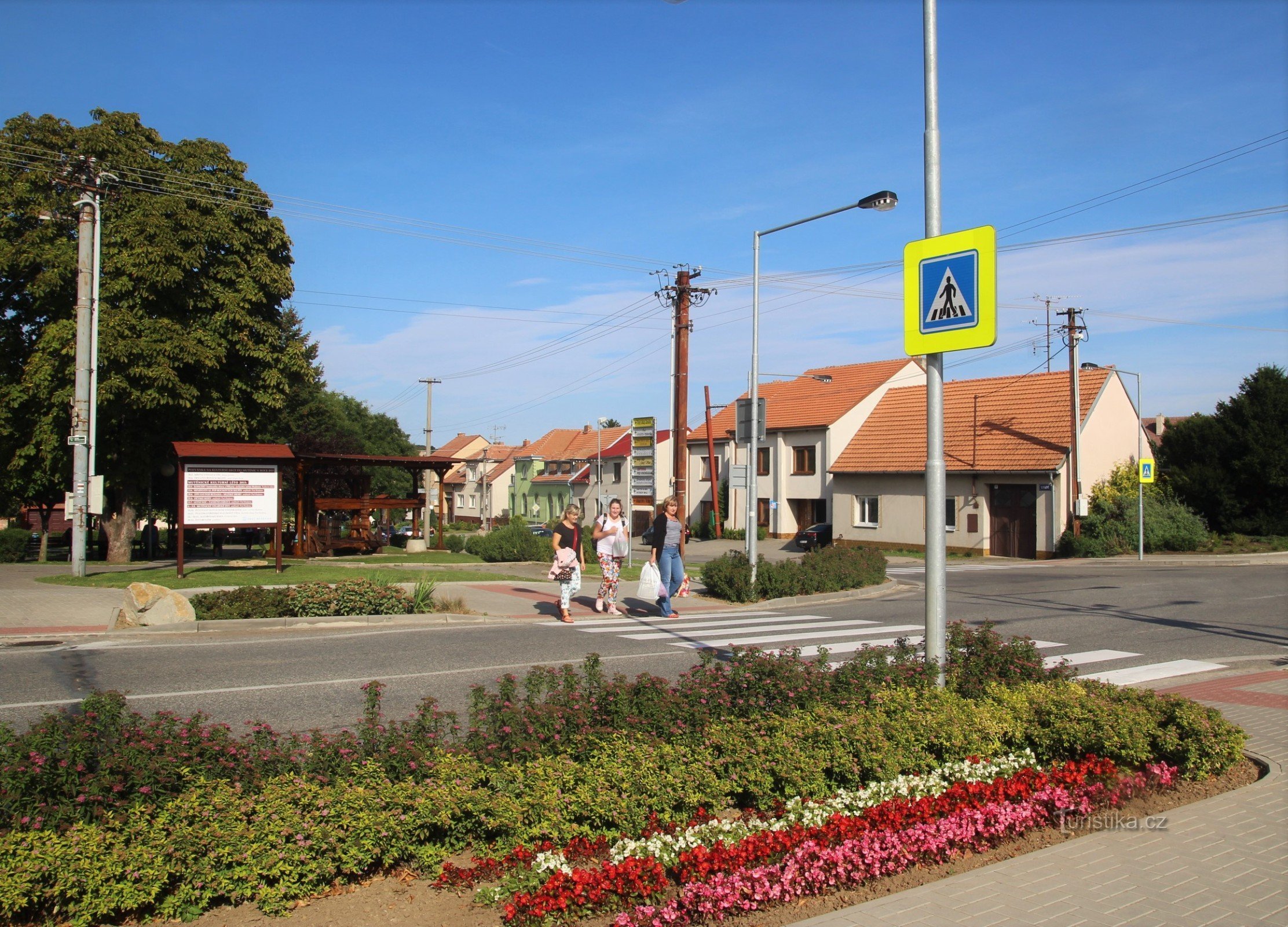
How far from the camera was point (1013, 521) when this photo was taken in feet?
125

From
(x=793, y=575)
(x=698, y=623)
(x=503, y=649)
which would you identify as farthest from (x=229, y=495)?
(x=793, y=575)

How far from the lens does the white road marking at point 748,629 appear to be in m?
13.5

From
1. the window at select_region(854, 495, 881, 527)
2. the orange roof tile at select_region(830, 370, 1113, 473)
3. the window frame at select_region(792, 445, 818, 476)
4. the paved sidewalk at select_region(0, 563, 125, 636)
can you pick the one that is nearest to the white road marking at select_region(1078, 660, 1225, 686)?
the paved sidewalk at select_region(0, 563, 125, 636)

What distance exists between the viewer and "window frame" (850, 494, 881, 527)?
44.4 meters

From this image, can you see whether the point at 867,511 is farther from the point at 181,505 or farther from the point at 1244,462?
the point at 181,505

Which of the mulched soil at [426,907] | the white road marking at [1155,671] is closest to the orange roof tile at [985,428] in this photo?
the white road marking at [1155,671]

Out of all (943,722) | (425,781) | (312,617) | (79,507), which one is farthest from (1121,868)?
(79,507)

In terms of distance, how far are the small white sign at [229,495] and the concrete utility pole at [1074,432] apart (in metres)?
28.6

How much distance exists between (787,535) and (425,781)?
154ft

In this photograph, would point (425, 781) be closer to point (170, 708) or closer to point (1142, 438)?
point (170, 708)

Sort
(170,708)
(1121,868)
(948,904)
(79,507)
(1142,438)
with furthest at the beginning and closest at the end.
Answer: (1142,438) < (79,507) < (170,708) < (1121,868) < (948,904)

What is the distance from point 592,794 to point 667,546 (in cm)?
1132

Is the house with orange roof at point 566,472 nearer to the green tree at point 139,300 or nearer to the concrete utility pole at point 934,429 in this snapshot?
the green tree at point 139,300

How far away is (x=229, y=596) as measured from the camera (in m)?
14.3
